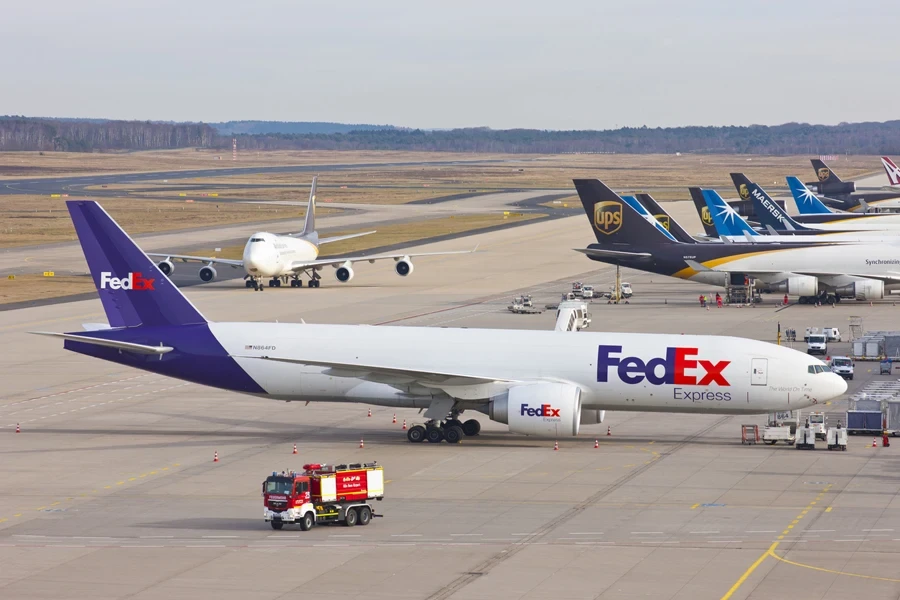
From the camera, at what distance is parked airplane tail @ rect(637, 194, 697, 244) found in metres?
101

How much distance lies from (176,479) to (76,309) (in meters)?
43.8

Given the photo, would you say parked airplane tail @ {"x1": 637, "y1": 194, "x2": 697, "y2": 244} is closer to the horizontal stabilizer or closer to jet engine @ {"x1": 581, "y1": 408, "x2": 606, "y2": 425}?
jet engine @ {"x1": 581, "y1": 408, "x2": 606, "y2": 425}

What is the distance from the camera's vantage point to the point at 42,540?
33312 mm

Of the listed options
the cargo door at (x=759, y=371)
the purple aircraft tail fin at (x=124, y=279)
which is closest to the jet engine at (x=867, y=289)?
the cargo door at (x=759, y=371)

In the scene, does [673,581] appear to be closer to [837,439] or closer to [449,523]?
[449,523]

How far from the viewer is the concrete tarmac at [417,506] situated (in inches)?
1160

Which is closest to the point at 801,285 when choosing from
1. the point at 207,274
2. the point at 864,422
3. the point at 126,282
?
the point at 864,422

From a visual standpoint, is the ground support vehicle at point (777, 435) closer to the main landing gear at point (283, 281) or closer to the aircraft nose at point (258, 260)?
the aircraft nose at point (258, 260)

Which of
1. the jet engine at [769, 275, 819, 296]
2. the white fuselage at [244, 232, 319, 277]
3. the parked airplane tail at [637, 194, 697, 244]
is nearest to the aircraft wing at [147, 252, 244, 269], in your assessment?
the white fuselage at [244, 232, 319, 277]

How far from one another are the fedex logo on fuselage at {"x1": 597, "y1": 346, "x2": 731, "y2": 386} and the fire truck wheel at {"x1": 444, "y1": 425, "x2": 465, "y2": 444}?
17.7 ft

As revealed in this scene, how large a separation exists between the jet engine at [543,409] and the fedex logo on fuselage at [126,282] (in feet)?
46.5

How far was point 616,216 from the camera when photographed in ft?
299

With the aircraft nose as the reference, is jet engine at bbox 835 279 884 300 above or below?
below

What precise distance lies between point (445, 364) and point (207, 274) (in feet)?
179
